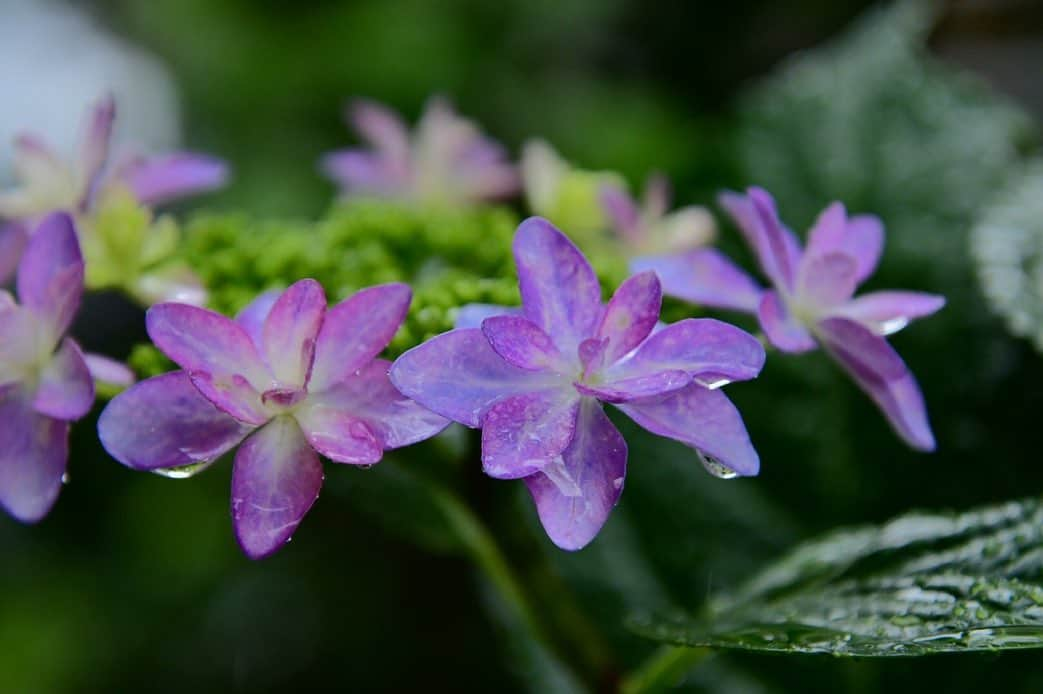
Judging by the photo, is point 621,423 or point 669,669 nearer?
point 669,669

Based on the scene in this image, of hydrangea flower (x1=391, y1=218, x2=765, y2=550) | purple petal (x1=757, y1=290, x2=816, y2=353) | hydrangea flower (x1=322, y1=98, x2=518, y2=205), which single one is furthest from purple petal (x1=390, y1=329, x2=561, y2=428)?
hydrangea flower (x1=322, y1=98, x2=518, y2=205)

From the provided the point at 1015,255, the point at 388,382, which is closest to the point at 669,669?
the point at 388,382

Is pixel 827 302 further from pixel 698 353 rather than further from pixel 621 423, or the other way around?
pixel 621 423

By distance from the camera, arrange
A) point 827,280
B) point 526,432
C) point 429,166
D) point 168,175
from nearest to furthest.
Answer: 1. point 526,432
2. point 827,280
3. point 168,175
4. point 429,166

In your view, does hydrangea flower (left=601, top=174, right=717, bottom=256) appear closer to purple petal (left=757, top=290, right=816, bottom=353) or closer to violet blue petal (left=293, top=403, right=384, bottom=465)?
purple petal (left=757, top=290, right=816, bottom=353)

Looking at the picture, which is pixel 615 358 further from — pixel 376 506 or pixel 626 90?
pixel 626 90

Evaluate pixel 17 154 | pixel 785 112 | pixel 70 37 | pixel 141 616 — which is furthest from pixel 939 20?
pixel 70 37

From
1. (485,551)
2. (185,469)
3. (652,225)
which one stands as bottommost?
(485,551)
